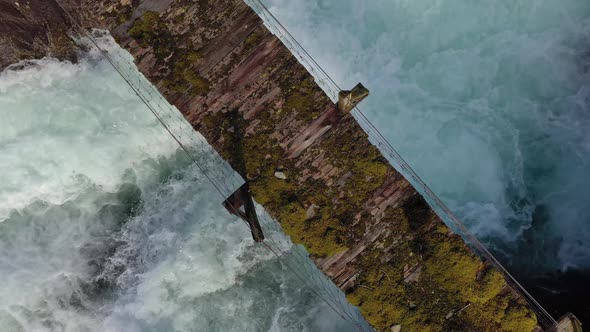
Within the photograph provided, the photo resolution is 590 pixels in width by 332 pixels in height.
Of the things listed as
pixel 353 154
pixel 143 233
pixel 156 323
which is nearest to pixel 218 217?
pixel 143 233

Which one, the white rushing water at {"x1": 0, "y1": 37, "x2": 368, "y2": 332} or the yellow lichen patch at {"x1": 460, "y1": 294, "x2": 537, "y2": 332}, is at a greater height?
the white rushing water at {"x1": 0, "y1": 37, "x2": 368, "y2": 332}

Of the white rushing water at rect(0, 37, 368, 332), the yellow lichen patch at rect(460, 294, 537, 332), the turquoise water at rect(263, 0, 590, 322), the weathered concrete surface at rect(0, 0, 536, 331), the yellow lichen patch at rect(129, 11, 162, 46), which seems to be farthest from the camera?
the turquoise water at rect(263, 0, 590, 322)

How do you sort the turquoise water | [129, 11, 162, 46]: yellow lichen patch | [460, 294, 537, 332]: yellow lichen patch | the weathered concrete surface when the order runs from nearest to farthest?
1. [129, 11, 162, 46]: yellow lichen patch
2. the weathered concrete surface
3. [460, 294, 537, 332]: yellow lichen patch
4. the turquoise water

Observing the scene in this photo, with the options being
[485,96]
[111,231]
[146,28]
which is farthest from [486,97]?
[111,231]

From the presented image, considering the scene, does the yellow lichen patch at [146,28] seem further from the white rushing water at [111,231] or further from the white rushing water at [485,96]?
the white rushing water at [485,96]

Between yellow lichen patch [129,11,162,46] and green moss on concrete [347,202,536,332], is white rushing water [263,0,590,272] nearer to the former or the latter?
green moss on concrete [347,202,536,332]

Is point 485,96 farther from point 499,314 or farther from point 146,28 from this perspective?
point 146,28

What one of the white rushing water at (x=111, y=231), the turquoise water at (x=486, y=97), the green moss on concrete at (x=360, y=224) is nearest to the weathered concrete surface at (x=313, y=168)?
the green moss on concrete at (x=360, y=224)

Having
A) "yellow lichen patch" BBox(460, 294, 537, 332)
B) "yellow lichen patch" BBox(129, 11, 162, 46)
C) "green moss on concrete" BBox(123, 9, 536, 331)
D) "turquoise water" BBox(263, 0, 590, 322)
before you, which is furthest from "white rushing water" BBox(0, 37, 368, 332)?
"turquoise water" BBox(263, 0, 590, 322)
